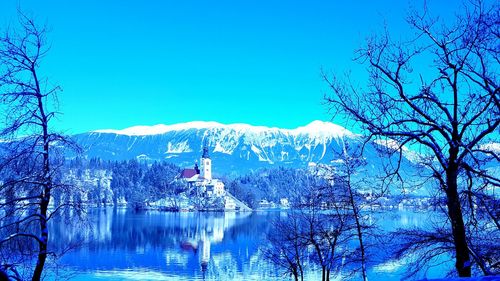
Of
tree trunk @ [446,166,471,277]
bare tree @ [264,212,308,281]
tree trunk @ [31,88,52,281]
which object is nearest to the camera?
tree trunk @ [446,166,471,277]

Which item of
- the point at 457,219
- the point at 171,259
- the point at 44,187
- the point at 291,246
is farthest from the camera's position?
the point at 171,259

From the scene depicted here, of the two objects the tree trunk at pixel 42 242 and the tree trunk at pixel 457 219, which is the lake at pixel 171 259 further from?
the tree trunk at pixel 42 242

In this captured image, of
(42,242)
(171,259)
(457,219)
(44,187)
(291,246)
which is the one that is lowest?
(171,259)

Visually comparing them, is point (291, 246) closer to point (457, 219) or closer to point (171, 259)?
point (457, 219)

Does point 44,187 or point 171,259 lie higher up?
point 44,187

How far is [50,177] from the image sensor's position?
11375mm

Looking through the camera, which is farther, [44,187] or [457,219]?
[44,187]

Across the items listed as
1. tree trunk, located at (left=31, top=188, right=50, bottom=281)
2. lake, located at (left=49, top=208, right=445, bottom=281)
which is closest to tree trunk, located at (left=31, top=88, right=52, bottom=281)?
tree trunk, located at (left=31, top=188, right=50, bottom=281)

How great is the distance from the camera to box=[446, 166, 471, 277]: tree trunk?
9.70 m

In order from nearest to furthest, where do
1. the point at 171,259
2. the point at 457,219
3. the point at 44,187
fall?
the point at 457,219, the point at 44,187, the point at 171,259

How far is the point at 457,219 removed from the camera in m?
9.84

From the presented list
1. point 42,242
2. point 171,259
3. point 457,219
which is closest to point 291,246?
point 42,242

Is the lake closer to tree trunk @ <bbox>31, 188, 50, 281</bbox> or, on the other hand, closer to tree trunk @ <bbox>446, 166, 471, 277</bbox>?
tree trunk @ <bbox>446, 166, 471, 277</bbox>

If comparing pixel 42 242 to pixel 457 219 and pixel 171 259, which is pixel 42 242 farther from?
pixel 171 259
